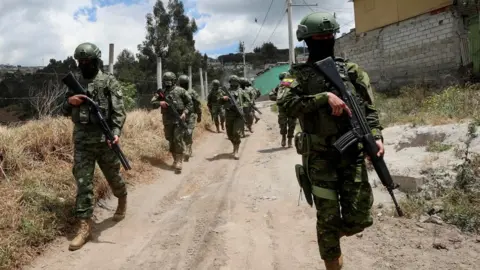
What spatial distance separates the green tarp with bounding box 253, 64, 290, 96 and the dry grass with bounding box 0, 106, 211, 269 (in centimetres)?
3258

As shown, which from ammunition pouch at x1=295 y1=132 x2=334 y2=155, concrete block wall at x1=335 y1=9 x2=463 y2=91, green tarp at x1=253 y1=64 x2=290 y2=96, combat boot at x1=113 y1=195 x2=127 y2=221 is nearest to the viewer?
ammunition pouch at x1=295 y1=132 x2=334 y2=155

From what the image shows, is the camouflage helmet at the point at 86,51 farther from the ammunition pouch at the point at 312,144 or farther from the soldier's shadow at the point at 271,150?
the soldier's shadow at the point at 271,150

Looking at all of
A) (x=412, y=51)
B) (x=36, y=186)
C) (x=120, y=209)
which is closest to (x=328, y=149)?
(x=120, y=209)

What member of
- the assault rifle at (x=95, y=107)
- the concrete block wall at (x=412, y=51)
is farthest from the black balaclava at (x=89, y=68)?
the concrete block wall at (x=412, y=51)

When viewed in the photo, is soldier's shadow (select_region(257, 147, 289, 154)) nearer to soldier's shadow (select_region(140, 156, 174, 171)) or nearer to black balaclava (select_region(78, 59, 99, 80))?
soldier's shadow (select_region(140, 156, 174, 171))

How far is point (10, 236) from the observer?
373 centimetres

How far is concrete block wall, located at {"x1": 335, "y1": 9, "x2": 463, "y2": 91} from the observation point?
14.0 metres

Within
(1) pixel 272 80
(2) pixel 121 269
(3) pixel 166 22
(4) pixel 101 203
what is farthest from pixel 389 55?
(1) pixel 272 80

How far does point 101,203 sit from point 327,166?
3578mm

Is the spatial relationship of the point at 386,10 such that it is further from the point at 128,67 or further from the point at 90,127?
the point at 128,67

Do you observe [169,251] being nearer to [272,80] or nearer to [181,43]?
[181,43]

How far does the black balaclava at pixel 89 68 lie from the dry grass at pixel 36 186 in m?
1.47

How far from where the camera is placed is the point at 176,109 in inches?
320

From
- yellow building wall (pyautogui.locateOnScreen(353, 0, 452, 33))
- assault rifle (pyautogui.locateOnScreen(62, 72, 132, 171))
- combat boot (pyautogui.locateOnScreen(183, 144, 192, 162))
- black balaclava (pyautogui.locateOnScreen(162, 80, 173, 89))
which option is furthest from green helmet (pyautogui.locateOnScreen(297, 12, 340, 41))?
yellow building wall (pyautogui.locateOnScreen(353, 0, 452, 33))
